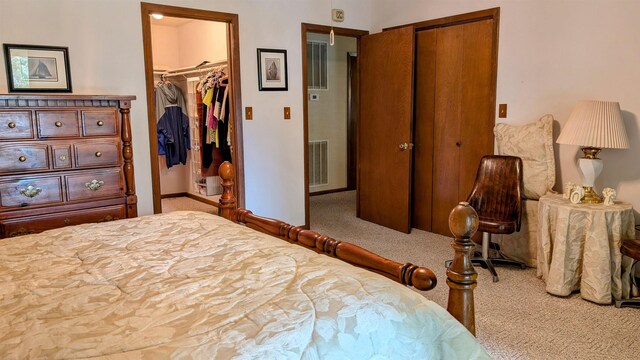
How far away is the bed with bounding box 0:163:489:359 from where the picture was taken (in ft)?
3.15

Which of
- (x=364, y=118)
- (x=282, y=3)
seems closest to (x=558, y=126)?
(x=364, y=118)

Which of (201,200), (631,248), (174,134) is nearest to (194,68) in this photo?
(174,134)

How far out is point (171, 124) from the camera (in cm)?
604

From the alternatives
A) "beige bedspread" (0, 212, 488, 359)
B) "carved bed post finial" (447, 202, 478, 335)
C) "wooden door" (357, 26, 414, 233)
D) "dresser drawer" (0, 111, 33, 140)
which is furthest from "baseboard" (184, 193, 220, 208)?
"carved bed post finial" (447, 202, 478, 335)

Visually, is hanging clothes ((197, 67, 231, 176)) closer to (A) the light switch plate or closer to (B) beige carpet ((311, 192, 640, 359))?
(A) the light switch plate

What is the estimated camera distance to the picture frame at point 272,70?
4.18 meters

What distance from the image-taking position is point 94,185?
2.86 metres

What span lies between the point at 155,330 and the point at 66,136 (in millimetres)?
2169

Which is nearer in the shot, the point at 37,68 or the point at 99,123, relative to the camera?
the point at 99,123

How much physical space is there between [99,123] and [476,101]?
3051 mm

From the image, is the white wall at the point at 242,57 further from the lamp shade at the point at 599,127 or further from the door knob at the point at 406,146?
the lamp shade at the point at 599,127

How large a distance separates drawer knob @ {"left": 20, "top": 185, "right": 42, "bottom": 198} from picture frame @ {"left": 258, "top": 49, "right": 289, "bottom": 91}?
2089 millimetres

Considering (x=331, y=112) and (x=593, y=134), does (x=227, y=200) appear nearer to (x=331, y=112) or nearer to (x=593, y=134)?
(x=593, y=134)

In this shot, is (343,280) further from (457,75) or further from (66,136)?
(457,75)
